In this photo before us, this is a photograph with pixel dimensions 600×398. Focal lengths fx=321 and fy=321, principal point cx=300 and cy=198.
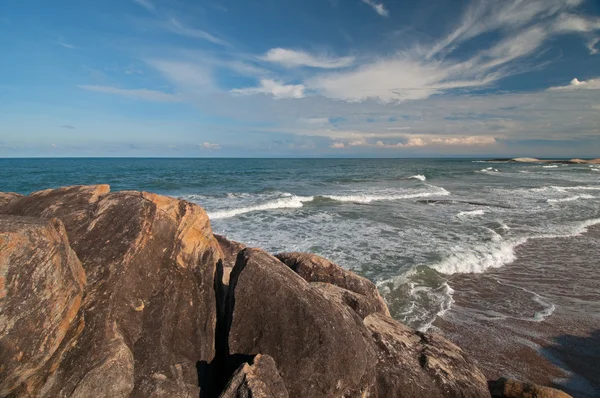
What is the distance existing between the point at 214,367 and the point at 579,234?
18.1 meters

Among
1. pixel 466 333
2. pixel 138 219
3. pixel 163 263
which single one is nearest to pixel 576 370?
pixel 466 333

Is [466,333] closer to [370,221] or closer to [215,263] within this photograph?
[215,263]

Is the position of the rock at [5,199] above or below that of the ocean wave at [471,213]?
above

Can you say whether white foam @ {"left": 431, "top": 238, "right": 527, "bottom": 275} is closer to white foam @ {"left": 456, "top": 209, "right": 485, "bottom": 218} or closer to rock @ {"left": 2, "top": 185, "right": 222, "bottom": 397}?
white foam @ {"left": 456, "top": 209, "right": 485, "bottom": 218}

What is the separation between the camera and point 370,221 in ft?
58.3

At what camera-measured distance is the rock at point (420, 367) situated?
13.8ft

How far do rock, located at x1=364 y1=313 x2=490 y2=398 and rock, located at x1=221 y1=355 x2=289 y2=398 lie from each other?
4.92 ft

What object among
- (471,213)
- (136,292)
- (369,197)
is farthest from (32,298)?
(369,197)

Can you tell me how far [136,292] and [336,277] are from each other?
359 cm

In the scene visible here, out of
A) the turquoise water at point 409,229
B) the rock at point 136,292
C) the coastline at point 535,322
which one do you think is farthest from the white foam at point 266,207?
the rock at point 136,292

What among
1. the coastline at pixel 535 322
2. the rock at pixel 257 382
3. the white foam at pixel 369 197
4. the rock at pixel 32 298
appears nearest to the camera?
the rock at pixel 32 298

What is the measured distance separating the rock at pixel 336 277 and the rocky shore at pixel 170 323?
691 mm

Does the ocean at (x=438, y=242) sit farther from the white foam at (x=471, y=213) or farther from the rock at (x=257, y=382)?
the rock at (x=257, y=382)

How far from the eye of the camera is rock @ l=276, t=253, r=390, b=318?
6.16 metres
